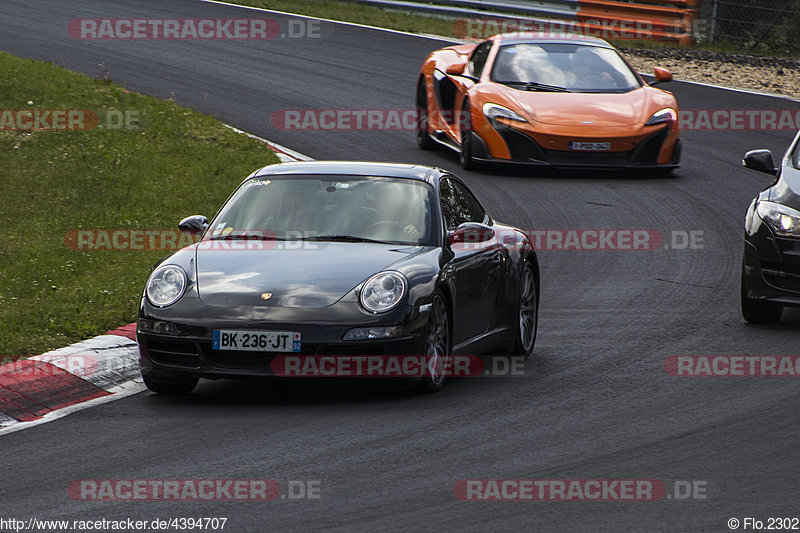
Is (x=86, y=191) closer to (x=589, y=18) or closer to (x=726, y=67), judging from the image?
(x=726, y=67)

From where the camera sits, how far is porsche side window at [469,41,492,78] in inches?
696

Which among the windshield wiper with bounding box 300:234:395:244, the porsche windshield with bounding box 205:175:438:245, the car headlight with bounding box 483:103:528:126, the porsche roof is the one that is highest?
the porsche roof

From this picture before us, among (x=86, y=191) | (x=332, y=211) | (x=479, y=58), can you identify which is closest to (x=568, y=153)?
(x=479, y=58)

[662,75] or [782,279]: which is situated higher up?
[662,75]

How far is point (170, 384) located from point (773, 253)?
464 centimetres

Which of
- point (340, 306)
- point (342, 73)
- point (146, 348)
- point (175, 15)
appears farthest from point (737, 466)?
point (175, 15)

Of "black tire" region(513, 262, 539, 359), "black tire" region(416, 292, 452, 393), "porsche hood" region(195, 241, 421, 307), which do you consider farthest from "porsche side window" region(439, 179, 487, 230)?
"black tire" region(416, 292, 452, 393)

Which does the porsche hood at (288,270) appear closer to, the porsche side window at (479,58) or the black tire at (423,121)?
the porsche side window at (479,58)

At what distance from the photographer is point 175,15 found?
28.2 meters

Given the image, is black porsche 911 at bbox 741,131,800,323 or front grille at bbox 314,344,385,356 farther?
black porsche 911 at bbox 741,131,800,323

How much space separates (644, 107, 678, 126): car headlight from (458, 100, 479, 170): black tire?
2.05 metres

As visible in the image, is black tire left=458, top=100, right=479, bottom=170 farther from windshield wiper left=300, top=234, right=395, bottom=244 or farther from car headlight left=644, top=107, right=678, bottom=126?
windshield wiper left=300, top=234, right=395, bottom=244

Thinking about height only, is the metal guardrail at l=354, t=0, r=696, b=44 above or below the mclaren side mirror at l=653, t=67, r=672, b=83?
below

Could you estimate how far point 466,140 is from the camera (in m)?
17.0
